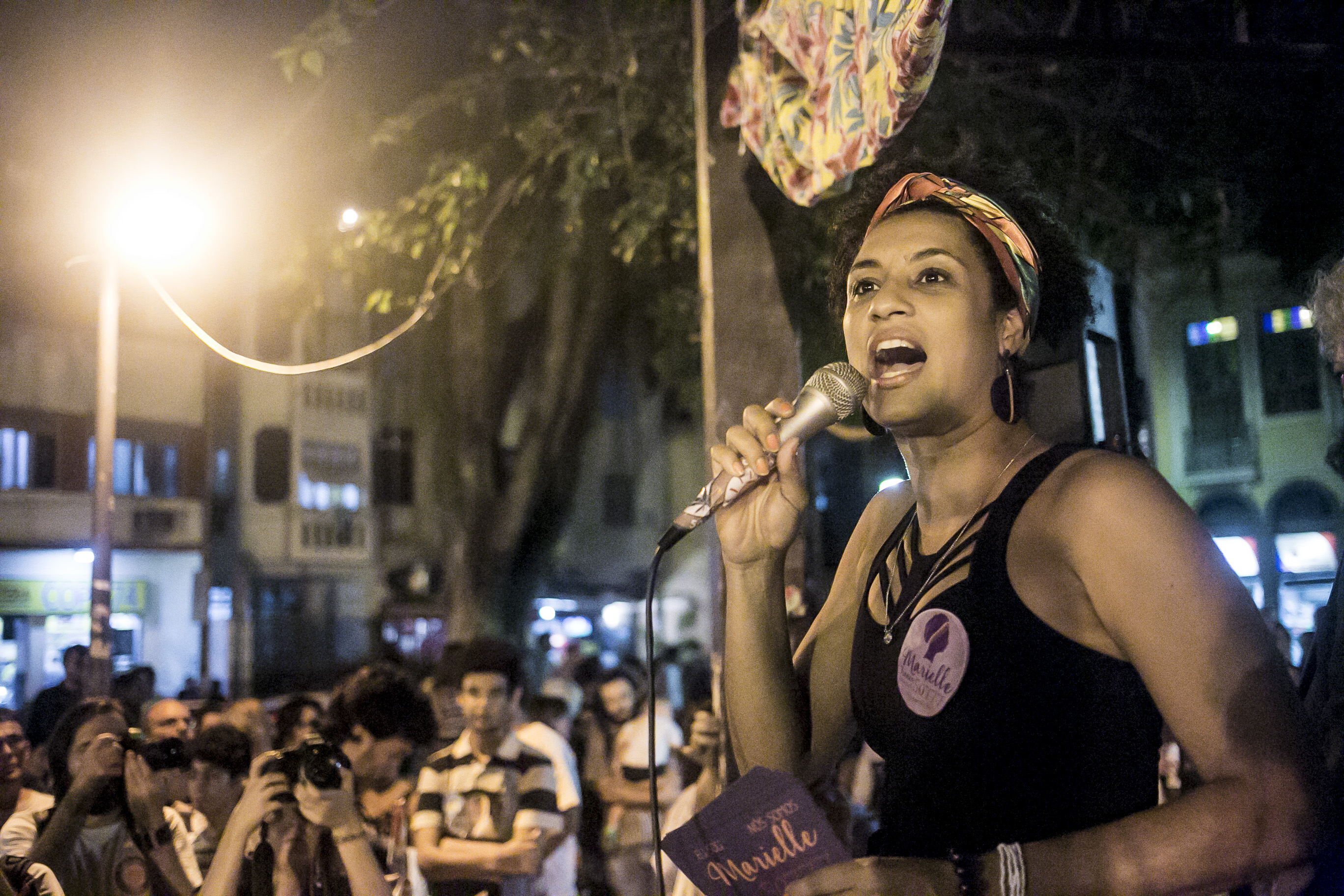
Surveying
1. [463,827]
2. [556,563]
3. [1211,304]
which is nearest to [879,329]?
[463,827]

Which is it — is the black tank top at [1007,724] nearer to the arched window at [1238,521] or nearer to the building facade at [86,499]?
the building facade at [86,499]

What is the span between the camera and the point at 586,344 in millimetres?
14570

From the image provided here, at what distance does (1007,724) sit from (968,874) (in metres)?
0.24

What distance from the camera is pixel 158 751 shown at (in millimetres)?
4770

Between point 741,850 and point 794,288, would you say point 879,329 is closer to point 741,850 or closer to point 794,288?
point 741,850

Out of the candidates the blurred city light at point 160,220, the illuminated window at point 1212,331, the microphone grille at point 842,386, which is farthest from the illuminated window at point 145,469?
the microphone grille at point 842,386

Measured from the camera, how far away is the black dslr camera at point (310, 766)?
394cm

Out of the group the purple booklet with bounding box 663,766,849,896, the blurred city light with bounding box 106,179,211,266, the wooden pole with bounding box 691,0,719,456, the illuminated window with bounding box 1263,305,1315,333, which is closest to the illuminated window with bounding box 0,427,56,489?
the blurred city light with bounding box 106,179,211,266

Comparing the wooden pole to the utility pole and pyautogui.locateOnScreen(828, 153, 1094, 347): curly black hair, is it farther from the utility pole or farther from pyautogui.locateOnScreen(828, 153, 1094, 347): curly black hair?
the utility pole

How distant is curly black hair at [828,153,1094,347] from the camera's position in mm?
2021

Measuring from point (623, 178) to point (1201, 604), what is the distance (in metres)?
8.75

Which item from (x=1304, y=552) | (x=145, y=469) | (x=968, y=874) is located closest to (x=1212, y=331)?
(x=1304, y=552)

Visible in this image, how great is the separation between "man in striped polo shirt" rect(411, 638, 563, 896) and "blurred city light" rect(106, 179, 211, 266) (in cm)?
497

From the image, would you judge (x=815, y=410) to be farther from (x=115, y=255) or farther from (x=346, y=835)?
(x=115, y=255)
